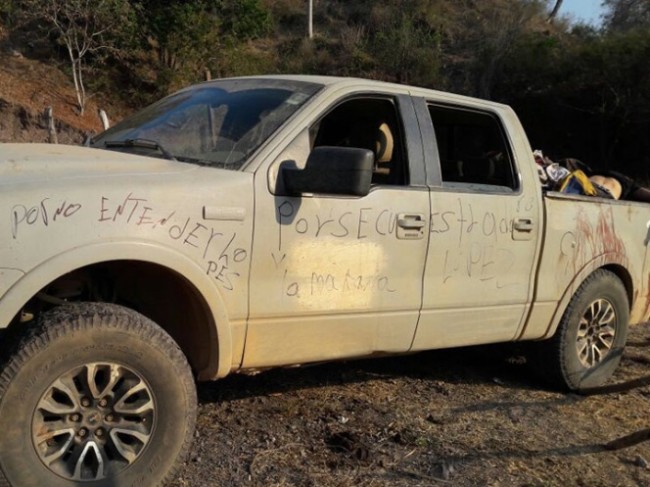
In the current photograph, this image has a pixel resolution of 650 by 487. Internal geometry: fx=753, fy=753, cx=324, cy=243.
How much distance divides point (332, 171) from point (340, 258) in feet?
1.65

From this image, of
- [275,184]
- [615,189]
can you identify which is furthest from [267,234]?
[615,189]

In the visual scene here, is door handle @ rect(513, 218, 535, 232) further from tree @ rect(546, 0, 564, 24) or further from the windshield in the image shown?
tree @ rect(546, 0, 564, 24)

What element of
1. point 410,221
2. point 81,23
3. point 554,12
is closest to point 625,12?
point 554,12

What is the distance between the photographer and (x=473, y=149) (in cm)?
525

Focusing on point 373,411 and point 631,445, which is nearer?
point 631,445

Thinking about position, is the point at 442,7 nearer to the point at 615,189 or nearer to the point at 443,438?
the point at 615,189

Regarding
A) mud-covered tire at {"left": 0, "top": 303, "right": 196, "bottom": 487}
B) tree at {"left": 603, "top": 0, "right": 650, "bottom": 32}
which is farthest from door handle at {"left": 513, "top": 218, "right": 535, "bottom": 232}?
tree at {"left": 603, "top": 0, "right": 650, "bottom": 32}

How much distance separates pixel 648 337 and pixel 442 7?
28373mm

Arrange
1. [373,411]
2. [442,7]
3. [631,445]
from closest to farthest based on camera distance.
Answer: [631,445] < [373,411] < [442,7]

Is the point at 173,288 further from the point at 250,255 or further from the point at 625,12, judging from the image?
the point at 625,12

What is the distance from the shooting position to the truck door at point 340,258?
354cm

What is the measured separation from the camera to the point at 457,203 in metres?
4.29

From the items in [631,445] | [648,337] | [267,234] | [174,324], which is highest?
[267,234]

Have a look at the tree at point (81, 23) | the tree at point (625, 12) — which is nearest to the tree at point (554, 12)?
the tree at point (625, 12)
